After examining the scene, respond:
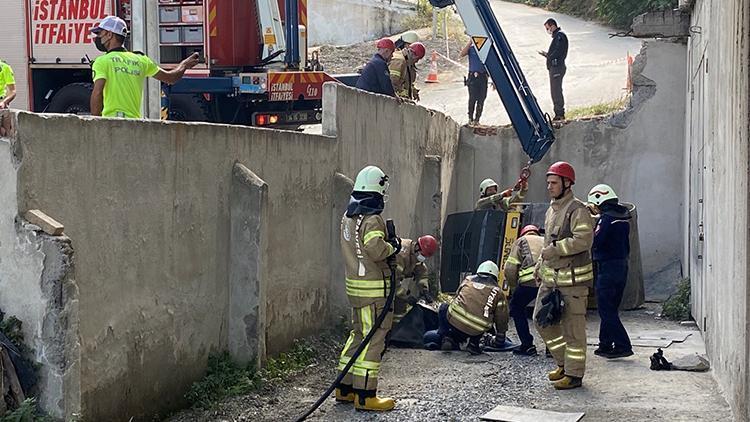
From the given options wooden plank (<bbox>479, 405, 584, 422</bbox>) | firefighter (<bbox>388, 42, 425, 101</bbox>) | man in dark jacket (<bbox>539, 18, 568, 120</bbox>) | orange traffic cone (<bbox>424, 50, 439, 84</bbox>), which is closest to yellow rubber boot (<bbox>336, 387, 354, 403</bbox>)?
wooden plank (<bbox>479, 405, 584, 422</bbox>)

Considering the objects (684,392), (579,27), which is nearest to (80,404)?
(684,392)

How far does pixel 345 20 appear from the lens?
30.4 metres

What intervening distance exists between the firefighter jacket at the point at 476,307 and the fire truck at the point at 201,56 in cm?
493

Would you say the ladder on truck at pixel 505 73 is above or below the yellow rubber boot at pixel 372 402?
above

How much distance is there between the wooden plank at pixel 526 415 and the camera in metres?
7.68

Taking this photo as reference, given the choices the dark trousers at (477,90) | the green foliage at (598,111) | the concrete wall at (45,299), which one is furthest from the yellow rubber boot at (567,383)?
the dark trousers at (477,90)

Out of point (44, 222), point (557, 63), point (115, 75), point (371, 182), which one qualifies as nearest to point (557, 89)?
point (557, 63)

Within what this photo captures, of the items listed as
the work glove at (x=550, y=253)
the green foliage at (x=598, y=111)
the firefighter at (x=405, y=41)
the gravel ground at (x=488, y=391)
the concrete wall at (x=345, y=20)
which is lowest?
the gravel ground at (x=488, y=391)

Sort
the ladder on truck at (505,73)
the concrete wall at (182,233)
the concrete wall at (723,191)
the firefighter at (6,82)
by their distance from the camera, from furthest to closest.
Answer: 1. the ladder on truck at (505,73)
2. the firefighter at (6,82)
3. the concrete wall at (723,191)
4. the concrete wall at (182,233)

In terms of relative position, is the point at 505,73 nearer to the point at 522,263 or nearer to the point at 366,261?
the point at 522,263

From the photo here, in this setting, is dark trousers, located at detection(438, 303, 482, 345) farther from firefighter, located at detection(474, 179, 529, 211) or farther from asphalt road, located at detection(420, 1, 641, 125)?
asphalt road, located at detection(420, 1, 641, 125)

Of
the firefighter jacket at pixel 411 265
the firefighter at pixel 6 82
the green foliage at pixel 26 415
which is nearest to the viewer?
the green foliage at pixel 26 415

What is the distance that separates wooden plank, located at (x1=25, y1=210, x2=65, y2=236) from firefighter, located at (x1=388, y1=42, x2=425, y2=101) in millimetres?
8274

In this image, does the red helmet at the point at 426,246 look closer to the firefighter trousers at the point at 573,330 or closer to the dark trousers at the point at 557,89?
the firefighter trousers at the point at 573,330
